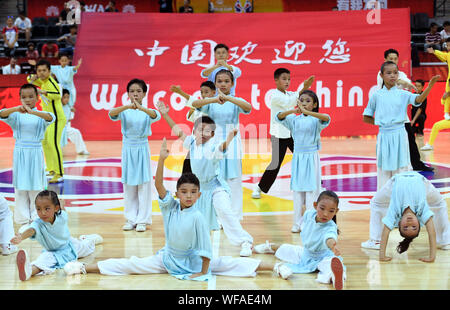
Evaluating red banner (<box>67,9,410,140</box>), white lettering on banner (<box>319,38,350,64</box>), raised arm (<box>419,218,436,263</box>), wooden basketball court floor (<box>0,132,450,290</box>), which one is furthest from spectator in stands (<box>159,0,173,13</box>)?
raised arm (<box>419,218,436,263</box>)

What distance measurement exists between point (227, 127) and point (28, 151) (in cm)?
222

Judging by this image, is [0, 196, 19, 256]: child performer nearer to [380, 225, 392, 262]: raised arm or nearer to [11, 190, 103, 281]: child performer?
[11, 190, 103, 281]: child performer

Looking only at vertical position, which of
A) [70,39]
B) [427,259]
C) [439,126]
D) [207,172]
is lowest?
[427,259]

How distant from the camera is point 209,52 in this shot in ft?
46.9

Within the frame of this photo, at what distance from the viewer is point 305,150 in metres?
6.44

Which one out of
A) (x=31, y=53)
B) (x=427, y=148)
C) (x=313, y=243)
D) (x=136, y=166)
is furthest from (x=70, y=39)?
(x=313, y=243)

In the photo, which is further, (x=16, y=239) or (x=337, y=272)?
(x=16, y=239)

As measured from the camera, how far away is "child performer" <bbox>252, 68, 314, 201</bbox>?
7609 millimetres

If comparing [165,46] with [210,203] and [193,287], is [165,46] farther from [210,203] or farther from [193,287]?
[193,287]

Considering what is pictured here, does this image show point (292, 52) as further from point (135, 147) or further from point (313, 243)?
point (313, 243)

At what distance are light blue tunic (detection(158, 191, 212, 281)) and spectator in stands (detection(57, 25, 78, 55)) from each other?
11.6 metres

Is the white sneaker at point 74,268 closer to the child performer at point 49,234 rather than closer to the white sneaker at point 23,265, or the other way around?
the child performer at point 49,234

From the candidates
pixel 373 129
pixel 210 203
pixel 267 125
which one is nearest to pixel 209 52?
pixel 267 125

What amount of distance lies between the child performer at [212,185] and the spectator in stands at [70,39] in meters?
10.7
